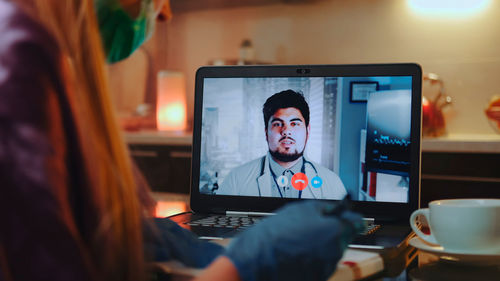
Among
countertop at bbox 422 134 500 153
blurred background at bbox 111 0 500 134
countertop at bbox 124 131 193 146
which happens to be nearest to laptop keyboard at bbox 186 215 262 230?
countertop at bbox 422 134 500 153

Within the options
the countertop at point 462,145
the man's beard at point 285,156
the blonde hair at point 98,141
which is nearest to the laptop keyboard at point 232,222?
the man's beard at point 285,156

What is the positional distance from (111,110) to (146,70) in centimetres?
255

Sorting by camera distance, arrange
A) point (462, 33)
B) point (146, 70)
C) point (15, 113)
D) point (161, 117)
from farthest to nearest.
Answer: point (146, 70), point (161, 117), point (462, 33), point (15, 113)

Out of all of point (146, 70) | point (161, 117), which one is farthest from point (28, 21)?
point (146, 70)

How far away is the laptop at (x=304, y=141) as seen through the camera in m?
0.92

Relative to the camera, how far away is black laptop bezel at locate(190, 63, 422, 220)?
0.91 meters

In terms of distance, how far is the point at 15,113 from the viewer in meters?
0.40

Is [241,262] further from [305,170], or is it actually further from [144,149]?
[144,149]

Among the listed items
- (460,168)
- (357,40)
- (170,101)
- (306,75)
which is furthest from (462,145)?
(170,101)

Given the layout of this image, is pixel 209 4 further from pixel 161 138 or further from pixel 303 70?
pixel 303 70

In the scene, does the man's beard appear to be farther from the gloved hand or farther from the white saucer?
the gloved hand

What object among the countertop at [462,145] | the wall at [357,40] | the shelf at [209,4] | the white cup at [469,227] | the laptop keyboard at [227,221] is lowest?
the laptop keyboard at [227,221]

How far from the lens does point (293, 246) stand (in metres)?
0.49

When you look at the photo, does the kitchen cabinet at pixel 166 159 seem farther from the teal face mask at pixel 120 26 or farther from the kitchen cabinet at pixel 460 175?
the teal face mask at pixel 120 26
